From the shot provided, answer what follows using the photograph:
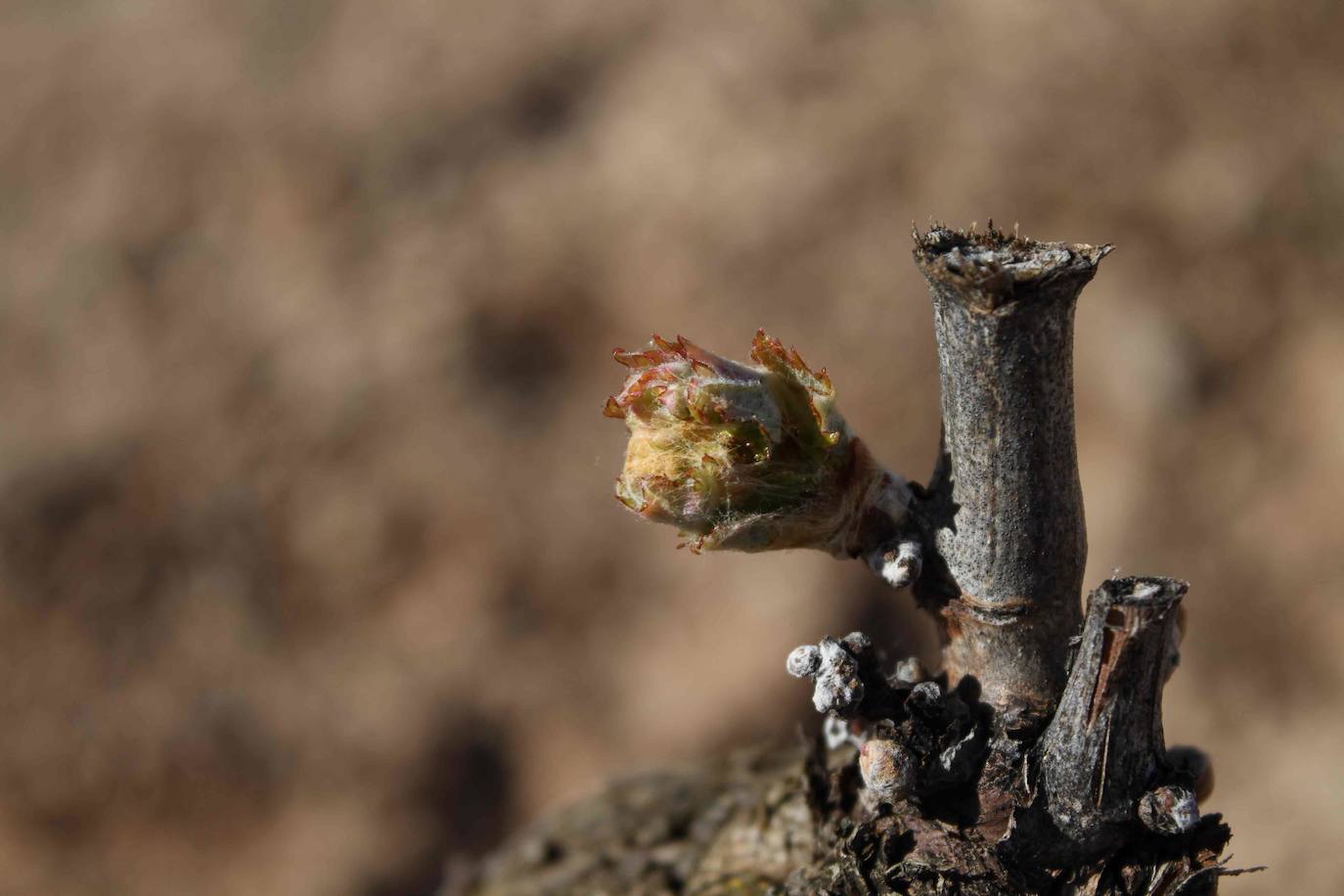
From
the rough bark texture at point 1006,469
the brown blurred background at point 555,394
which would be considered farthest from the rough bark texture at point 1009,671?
the brown blurred background at point 555,394

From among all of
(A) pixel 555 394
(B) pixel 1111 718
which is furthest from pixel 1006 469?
(A) pixel 555 394

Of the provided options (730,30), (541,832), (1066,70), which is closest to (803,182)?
(730,30)

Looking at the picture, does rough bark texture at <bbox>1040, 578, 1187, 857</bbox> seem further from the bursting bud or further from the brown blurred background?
the brown blurred background

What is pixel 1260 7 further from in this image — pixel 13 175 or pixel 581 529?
pixel 13 175

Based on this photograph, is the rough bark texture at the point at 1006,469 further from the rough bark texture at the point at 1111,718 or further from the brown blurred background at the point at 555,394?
Answer: the brown blurred background at the point at 555,394

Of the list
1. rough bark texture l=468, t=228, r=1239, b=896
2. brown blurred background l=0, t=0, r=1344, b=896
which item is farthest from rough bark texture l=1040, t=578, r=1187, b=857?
brown blurred background l=0, t=0, r=1344, b=896
